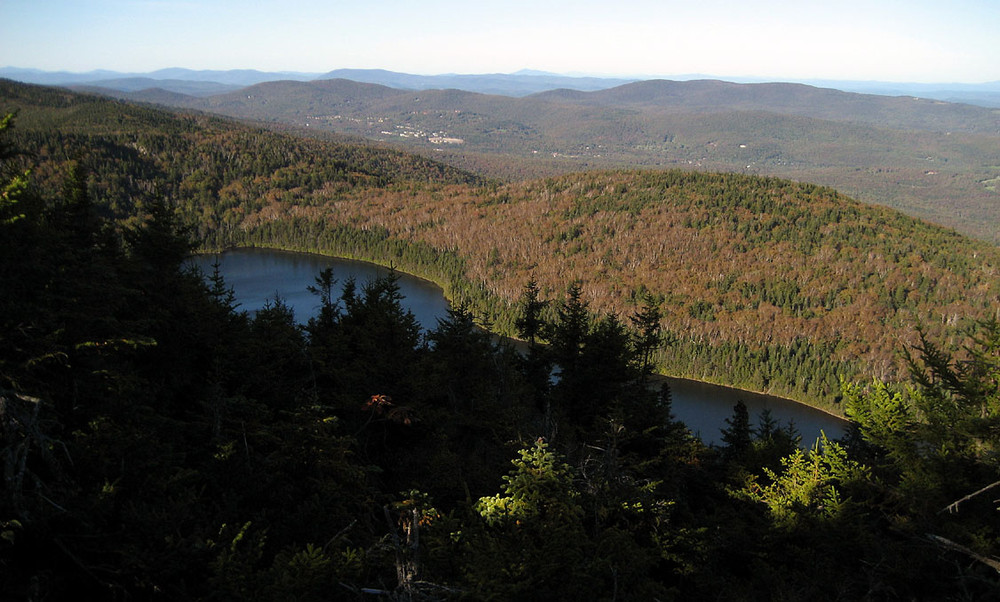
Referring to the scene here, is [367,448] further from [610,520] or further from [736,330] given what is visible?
[736,330]

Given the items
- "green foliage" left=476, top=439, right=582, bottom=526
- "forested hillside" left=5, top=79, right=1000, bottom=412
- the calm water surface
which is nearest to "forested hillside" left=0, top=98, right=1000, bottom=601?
"green foliage" left=476, top=439, right=582, bottom=526

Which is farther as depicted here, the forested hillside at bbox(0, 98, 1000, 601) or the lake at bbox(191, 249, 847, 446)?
the lake at bbox(191, 249, 847, 446)

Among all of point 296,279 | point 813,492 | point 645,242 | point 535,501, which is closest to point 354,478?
point 535,501

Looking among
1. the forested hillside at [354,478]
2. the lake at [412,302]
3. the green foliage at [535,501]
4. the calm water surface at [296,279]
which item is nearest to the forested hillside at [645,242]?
the lake at [412,302]

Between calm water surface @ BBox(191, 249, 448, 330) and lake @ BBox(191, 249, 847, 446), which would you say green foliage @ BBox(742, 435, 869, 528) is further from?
calm water surface @ BBox(191, 249, 448, 330)

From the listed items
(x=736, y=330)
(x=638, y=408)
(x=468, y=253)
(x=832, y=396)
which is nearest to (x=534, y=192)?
(x=468, y=253)

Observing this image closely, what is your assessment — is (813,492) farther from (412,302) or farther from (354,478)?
(412,302)

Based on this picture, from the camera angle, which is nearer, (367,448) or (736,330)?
(367,448)
